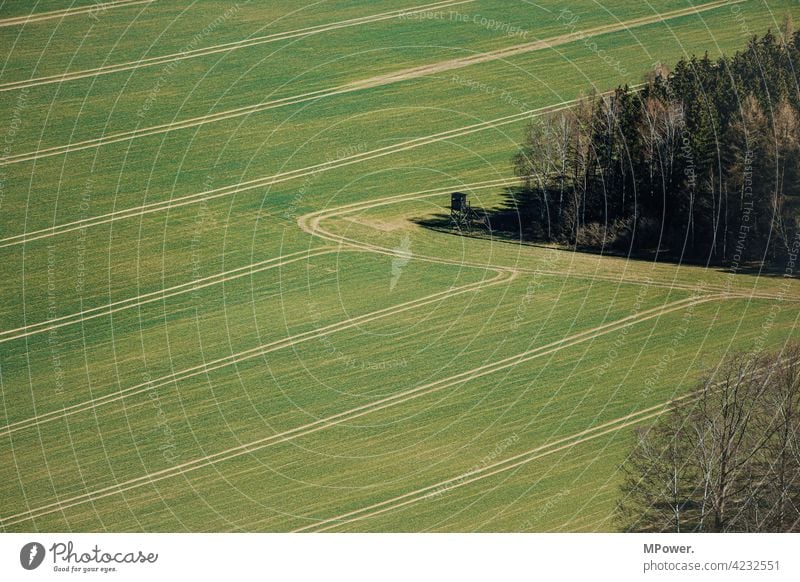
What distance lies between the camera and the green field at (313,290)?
142 feet

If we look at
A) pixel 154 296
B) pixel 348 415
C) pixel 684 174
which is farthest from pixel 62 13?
pixel 684 174

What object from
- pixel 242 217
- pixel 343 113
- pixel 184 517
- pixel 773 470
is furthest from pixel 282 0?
pixel 773 470

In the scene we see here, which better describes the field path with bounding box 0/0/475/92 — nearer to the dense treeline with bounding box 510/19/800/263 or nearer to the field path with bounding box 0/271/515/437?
the dense treeline with bounding box 510/19/800/263

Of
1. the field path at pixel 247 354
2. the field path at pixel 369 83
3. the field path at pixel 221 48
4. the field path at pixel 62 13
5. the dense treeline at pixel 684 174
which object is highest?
the field path at pixel 62 13

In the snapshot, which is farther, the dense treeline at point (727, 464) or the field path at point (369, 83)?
the field path at point (369, 83)

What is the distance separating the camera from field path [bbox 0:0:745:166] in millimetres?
48750
